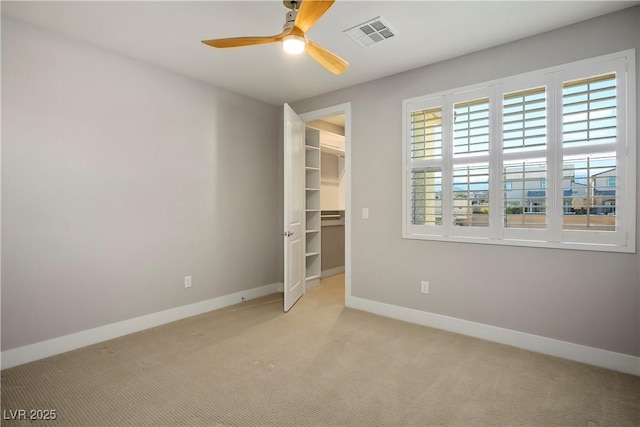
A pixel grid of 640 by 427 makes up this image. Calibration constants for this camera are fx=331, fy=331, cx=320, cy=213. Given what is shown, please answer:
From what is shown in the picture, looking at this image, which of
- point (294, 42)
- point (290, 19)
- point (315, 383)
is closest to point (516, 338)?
point (315, 383)

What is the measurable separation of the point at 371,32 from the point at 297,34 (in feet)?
3.00

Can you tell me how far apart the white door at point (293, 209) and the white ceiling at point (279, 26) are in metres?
0.78

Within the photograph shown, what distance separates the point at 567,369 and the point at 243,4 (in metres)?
3.50

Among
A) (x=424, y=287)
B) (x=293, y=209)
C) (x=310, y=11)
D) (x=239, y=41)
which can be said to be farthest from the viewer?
(x=293, y=209)

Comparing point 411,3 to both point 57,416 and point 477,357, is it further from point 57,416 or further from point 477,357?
point 57,416

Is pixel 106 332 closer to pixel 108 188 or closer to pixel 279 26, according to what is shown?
pixel 108 188

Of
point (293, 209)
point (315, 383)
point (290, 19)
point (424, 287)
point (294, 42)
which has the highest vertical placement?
point (290, 19)

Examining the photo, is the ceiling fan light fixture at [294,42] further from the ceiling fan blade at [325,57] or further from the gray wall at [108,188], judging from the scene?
the gray wall at [108,188]

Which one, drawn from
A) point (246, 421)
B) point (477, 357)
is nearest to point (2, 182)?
point (246, 421)

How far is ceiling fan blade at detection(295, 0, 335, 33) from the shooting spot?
174 cm

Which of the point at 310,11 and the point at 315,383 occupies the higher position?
the point at 310,11

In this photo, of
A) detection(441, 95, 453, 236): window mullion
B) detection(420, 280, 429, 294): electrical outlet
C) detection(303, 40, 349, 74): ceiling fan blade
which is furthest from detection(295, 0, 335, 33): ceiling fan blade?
detection(420, 280, 429, 294): electrical outlet

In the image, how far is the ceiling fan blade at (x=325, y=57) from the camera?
85.7 inches

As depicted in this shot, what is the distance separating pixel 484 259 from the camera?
2.99m
